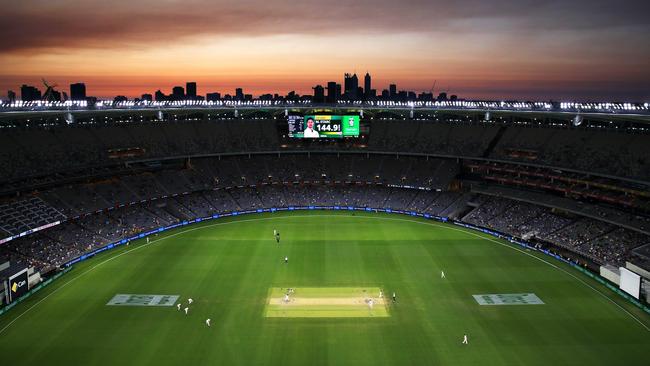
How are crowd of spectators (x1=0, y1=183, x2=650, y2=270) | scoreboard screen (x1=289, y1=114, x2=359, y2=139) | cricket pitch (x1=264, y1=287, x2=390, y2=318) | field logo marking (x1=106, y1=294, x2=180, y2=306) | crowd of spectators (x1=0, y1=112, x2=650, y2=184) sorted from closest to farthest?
cricket pitch (x1=264, y1=287, x2=390, y2=318) < field logo marking (x1=106, y1=294, x2=180, y2=306) < crowd of spectators (x1=0, y1=183, x2=650, y2=270) < crowd of spectators (x1=0, y1=112, x2=650, y2=184) < scoreboard screen (x1=289, y1=114, x2=359, y2=139)

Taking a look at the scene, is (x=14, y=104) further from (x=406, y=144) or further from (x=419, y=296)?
(x=406, y=144)

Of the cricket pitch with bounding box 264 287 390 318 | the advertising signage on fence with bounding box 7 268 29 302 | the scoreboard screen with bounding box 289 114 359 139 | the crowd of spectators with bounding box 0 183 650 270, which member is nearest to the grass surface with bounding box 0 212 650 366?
the cricket pitch with bounding box 264 287 390 318

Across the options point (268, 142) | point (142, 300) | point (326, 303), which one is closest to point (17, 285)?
point (142, 300)

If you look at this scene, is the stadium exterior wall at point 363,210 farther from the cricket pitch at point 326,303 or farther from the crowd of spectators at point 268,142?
the cricket pitch at point 326,303

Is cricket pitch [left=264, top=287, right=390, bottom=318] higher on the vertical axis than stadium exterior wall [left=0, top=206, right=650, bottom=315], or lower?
A: lower

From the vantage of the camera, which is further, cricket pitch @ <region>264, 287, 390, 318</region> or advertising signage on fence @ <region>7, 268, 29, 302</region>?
advertising signage on fence @ <region>7, 268, 29, 302</region>

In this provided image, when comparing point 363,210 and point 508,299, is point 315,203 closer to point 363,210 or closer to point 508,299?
point 363,210

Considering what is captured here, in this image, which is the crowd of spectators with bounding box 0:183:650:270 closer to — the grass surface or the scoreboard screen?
the grass surface

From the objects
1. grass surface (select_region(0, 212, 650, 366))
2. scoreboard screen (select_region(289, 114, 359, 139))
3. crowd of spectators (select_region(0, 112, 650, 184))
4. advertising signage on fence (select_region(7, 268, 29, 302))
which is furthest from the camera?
scoreboard screen (select_region(289, 114, 359, 139))
